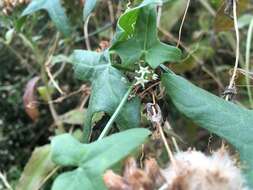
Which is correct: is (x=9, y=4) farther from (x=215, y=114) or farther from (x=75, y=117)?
(x=215, y=114)

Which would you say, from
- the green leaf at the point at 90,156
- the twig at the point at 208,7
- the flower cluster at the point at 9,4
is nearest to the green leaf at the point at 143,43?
the green leaf at the point at 90,156

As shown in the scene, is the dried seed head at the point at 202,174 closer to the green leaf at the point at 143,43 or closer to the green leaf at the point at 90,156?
the green leaf at the point at 90,156

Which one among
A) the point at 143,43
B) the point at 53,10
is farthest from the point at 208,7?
the point at 143,43

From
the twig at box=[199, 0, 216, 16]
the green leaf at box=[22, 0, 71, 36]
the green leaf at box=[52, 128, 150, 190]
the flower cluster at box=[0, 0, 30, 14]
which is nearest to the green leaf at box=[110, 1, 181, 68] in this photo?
the green leaf at box=[52, 128, 150, 190]

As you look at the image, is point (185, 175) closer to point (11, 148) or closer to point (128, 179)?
point (128, 179)

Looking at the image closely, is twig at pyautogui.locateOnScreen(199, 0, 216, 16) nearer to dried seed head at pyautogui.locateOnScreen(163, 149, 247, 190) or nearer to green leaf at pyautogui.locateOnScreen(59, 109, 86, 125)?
green leaf at pyautogui.locateOnScreen(59, 109, 86, 125)

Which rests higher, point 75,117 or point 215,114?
point 215,114

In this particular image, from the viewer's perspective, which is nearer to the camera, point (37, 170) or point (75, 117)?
point (37, 170)
